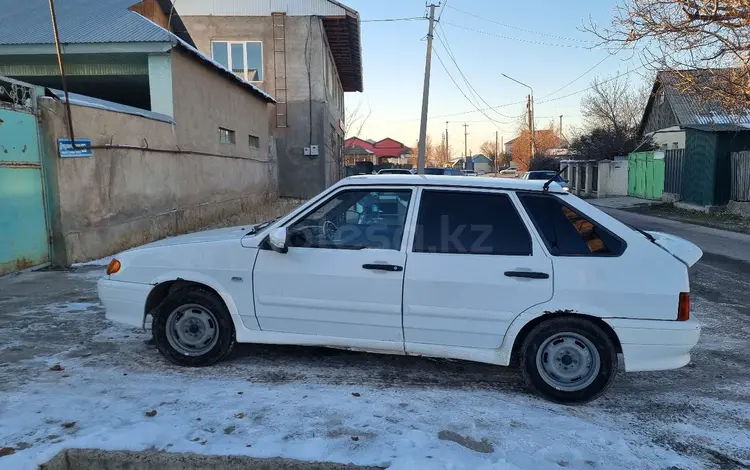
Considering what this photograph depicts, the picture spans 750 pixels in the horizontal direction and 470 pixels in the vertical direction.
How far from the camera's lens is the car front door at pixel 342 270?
3988 millimetres

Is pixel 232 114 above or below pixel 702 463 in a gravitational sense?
above

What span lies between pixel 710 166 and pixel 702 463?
1948 centimetres

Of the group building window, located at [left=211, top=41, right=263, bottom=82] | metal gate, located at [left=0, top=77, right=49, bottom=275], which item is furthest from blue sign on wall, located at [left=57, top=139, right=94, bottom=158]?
building window, located at [left=211, top=41, right=263, bottom=82]

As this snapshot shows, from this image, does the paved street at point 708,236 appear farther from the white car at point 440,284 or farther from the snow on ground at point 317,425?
the snow on ground at point 317,425

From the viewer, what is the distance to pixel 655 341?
12.1ft

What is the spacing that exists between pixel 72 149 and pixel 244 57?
17410mm

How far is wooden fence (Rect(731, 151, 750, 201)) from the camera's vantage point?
17438mm

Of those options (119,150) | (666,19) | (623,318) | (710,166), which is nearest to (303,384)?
(623,318)

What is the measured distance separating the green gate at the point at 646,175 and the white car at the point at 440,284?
2388cm

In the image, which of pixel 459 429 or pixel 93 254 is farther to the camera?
pixel 93 254

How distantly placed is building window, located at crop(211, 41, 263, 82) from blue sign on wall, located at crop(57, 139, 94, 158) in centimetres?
1656

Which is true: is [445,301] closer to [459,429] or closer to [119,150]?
[459,429]

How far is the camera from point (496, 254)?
12.7ft

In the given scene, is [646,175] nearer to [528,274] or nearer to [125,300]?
[528,274]
